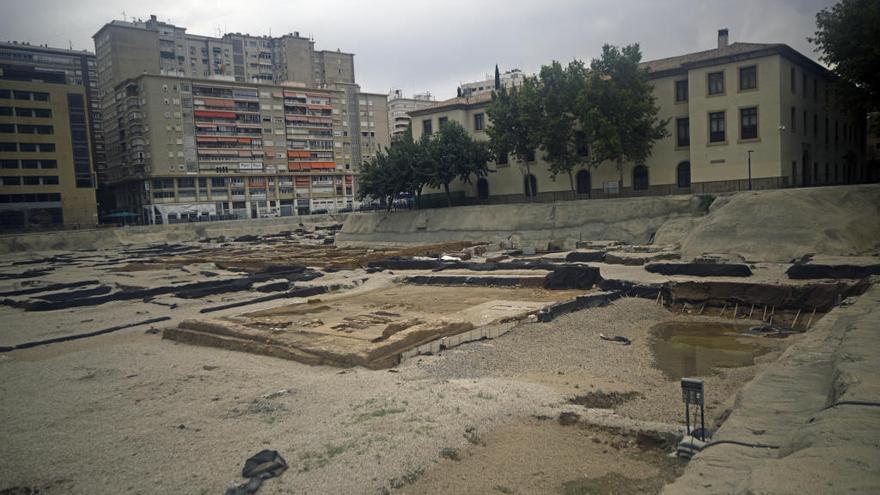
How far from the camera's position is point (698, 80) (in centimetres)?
4009

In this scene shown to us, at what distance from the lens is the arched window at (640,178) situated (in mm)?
44656

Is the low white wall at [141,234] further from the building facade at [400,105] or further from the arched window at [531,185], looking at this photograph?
the building facade at [400,105]

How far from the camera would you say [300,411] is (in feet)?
33.6

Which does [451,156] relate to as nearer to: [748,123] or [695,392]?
[748,123]

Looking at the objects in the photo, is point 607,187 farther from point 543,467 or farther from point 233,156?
point 233,156

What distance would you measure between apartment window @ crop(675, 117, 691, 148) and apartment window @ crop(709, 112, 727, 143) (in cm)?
226

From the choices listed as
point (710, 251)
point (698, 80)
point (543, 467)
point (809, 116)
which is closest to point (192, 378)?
point (543, 467)

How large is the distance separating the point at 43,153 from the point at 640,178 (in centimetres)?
6862

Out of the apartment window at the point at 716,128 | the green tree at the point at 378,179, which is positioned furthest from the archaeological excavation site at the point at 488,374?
the green tree at the point at 378,179

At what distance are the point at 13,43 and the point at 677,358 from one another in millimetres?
110355

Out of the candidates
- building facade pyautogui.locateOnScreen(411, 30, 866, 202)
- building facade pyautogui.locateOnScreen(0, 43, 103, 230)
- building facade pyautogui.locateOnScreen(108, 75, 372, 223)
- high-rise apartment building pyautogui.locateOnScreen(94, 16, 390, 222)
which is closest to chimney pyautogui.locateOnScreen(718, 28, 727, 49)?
building facade pyautogui.locateOnScreen(411, 30, 866, 202)

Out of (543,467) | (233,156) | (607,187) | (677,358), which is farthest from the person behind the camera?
(233,156)

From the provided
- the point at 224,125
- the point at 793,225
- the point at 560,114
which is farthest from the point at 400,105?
the point at 793,225

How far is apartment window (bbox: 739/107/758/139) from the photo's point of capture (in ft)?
125
